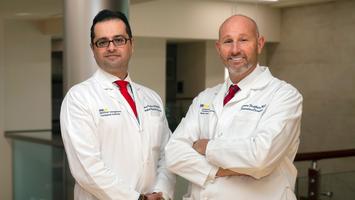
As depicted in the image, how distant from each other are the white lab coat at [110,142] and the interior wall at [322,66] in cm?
560

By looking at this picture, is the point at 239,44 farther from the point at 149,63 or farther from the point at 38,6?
the point at 149,63

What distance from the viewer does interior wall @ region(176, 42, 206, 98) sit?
8086mm

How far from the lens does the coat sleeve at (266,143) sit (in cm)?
200

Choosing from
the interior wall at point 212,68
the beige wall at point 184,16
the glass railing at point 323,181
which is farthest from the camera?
the interior wall at point 212,68

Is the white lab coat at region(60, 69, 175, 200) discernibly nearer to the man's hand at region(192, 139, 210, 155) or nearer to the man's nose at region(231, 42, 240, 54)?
the man's hand at region(192, 139, 210, 155)

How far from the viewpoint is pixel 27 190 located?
22.1 feet

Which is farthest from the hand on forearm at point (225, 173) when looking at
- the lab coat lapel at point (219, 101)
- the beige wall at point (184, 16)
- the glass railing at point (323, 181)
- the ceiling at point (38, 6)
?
the beige wall at point (184, 16)

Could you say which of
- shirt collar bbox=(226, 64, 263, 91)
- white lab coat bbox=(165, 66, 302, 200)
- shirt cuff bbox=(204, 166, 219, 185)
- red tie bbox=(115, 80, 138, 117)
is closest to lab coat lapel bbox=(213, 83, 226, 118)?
white lab coat bbox=(165, 66, 302, 200)

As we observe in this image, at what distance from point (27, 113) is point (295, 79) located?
4454 mm

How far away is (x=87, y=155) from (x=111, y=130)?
168mm

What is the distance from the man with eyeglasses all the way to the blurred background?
4.06 metres

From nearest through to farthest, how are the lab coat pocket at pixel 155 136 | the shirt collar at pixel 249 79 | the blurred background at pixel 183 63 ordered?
the shirt collar at pixel 249 79, the lab coat pocket at pixel 155 136, the blurred background at pixel 183 63

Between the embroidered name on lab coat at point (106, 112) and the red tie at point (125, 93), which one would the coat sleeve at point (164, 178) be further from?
the embroidered name on lab coat at point (106, 112)

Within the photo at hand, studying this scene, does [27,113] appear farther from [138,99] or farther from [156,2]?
[138,99]
